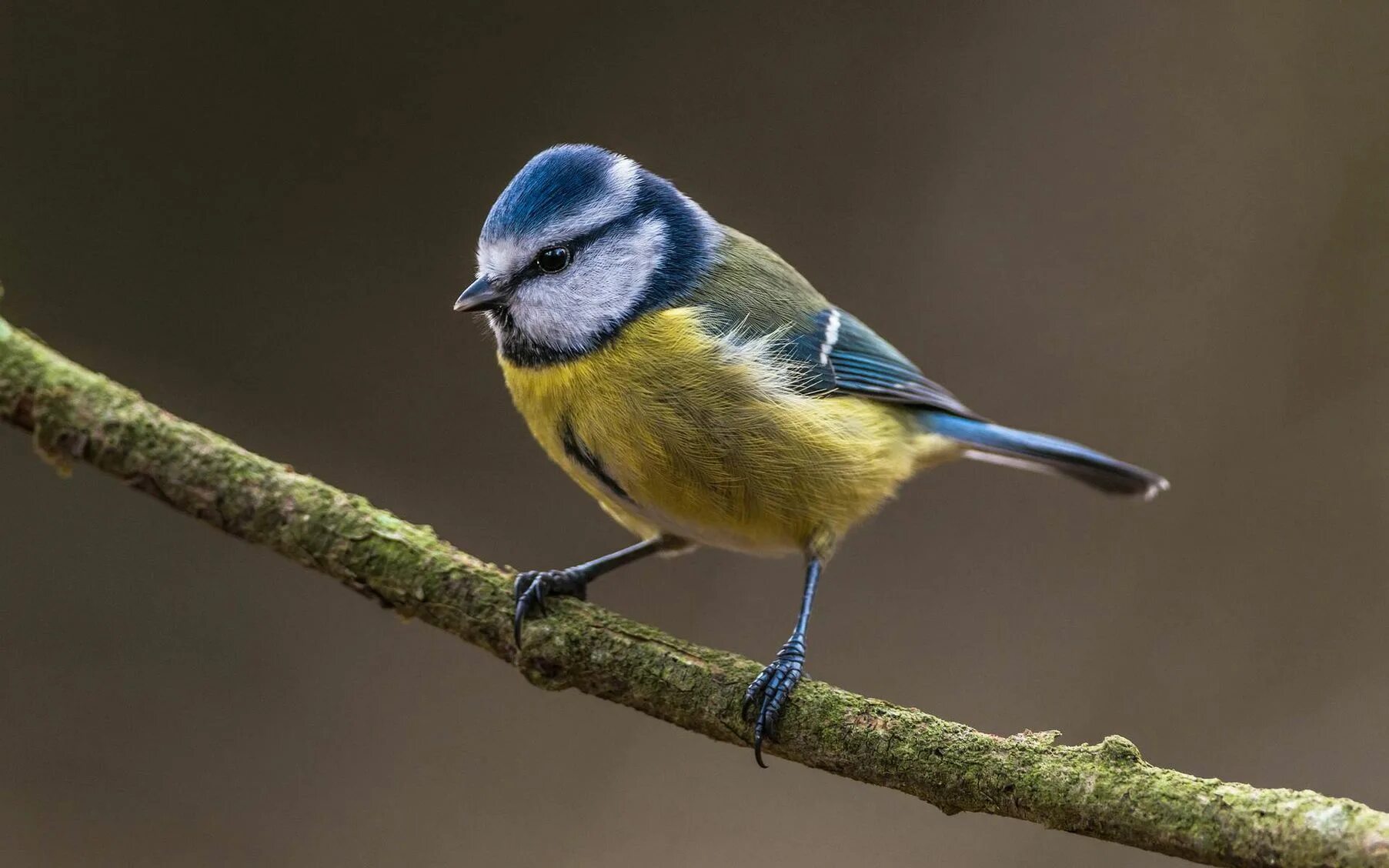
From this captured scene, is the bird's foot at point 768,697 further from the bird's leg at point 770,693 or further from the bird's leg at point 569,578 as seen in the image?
the bird's leg at point 569,578

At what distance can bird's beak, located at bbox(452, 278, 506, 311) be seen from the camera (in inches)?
62.8

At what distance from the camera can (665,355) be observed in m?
1.54

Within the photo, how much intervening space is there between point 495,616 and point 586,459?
0.84 feet

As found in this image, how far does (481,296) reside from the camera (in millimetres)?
1604

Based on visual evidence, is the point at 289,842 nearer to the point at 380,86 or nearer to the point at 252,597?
the point at 252,597

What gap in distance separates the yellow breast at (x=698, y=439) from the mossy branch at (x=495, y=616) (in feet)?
0.65

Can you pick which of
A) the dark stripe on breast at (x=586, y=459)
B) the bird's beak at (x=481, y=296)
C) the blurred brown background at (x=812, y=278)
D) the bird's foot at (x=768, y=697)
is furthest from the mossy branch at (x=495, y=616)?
the blurred brown background at (x=812, y=278)

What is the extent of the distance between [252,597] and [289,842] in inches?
20.3

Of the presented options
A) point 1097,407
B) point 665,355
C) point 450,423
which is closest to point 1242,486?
point 1097,407

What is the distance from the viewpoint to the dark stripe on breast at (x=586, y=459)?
154 centimetres

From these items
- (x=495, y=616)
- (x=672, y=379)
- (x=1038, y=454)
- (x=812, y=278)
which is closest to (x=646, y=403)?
(x=672, y=379)

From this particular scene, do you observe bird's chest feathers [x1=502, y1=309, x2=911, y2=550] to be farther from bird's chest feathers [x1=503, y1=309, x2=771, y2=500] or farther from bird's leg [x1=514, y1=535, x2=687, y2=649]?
bird's leg [x1=514, y1=535, x2=687, y2=649]

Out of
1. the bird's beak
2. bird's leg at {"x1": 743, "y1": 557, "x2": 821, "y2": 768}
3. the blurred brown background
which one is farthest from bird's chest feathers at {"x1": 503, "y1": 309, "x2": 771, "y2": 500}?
the blurred brown background

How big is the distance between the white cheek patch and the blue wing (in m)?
0.26
